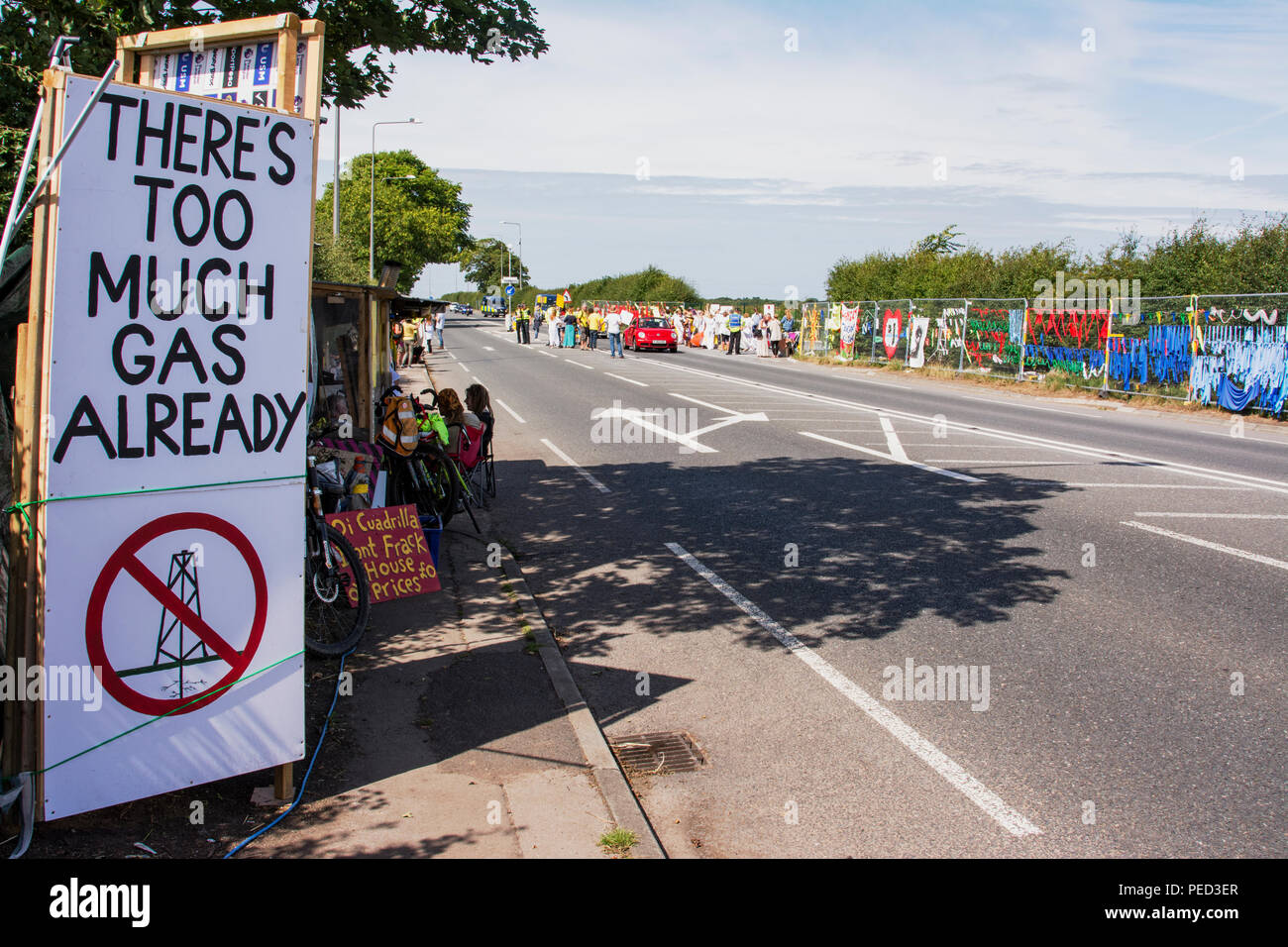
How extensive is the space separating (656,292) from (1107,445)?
5910cm

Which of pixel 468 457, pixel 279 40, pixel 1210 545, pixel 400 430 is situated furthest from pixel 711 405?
pixel 279 40

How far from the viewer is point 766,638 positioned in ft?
21.6

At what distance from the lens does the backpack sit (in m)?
8.88

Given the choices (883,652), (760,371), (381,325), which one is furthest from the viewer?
(760,371)

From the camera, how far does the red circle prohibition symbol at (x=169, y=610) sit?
390 cm

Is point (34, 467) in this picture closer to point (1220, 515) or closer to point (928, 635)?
point (928, 635)

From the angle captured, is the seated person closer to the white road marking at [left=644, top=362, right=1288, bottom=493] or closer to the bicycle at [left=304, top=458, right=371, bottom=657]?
the bicycle at [left=304, top=458, right=371, bottom=657]

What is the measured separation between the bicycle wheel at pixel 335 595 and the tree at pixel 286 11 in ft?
12.8

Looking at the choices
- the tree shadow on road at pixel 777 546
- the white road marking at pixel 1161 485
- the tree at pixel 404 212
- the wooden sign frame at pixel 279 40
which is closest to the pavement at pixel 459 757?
the tree shadow on road at pixel 777 546

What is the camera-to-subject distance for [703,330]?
53.7m

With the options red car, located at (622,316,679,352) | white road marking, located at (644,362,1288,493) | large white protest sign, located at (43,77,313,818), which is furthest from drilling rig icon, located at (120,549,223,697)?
red car, located at (622,316,679,352)

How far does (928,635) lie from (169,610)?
438 cm
